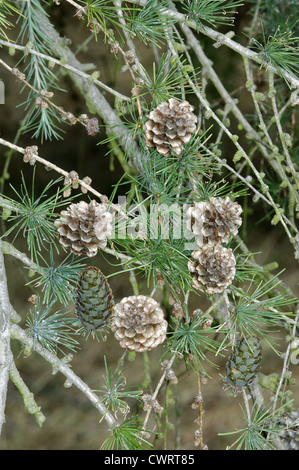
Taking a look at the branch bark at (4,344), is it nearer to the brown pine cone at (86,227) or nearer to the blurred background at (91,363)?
the brown pine cone at (86,227)

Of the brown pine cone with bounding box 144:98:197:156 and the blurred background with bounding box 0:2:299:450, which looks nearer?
the brown pine cone with bounding box 144:98:197:156

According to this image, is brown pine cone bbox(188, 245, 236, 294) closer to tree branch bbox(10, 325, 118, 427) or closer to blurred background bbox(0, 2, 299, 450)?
tree branch bbox(10, 325, 118, 427)

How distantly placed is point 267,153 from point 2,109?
47cm

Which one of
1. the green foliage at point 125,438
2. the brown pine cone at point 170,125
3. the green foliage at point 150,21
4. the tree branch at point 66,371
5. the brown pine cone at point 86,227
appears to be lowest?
the green foliage at point 125,438

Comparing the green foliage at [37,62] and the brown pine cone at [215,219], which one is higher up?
the green foliage at [37,62]

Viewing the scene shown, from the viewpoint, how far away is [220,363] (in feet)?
2.75

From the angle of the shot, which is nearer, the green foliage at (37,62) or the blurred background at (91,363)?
the green foliage at (37,62)

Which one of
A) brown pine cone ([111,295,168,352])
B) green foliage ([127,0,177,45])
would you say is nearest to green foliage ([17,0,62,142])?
green foliage ([127,0,177,45])

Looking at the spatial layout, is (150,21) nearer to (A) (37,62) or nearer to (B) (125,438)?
(A) (37,62)

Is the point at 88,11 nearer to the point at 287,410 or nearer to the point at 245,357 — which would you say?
the point at 245,357

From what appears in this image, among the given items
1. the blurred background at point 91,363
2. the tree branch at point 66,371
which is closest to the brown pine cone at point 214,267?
the tree branch at point 66,371

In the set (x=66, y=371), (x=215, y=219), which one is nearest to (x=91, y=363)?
(x=66, y=371)

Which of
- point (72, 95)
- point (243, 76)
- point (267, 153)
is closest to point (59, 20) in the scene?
point (72, 95)

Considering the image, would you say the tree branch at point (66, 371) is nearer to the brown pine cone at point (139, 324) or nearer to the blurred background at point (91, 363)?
the brown pine cone at point (139, 324)
